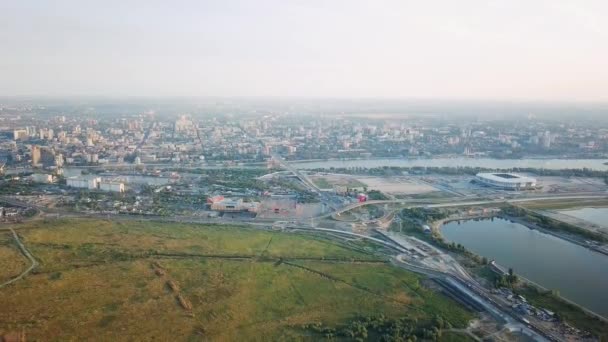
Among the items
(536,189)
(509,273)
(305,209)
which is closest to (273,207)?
(305,209)

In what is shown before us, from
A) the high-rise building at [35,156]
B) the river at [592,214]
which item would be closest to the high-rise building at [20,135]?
the high-rise building at [35,156]

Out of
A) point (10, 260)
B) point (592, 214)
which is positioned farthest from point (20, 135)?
point (592, 214)

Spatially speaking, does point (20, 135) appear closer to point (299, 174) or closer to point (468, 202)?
point (299, 174)

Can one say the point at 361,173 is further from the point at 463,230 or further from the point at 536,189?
the point at 463,230

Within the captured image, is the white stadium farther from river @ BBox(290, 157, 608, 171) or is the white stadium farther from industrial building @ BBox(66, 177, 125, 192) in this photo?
industrial building @ BBox(66, 177, 125, 192)

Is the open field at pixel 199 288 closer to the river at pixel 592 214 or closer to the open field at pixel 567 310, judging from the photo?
the open field at pixel 567 310
